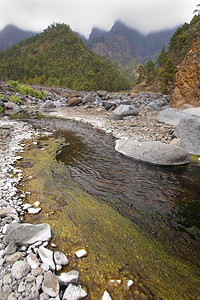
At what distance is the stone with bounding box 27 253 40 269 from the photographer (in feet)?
8.60

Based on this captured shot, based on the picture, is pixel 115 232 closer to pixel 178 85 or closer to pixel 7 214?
pixel 7 214

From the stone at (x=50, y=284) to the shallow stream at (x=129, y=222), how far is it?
0.49 m

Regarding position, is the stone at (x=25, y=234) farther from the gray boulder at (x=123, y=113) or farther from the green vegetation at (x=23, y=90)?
the green vegetation at (x=23, y=90)

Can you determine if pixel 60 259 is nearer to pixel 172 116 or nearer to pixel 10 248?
pixel 10 248

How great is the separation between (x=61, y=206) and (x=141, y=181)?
10.3ft

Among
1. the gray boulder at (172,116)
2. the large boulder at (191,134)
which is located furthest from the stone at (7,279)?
the gray boulder at (172,116)

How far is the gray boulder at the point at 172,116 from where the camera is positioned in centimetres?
1306

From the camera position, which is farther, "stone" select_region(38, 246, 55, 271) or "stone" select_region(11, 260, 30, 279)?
"stone" select_region(38, 246, 55, 271)

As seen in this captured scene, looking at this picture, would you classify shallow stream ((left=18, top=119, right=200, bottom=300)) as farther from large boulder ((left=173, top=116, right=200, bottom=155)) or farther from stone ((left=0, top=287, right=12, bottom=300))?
large boulder ((left=173, top=116, right=200, bottom=155))

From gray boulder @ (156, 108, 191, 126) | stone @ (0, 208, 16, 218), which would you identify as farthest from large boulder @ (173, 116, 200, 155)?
stone @ (0, 208, 16, 218)

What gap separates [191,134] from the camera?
927 cm

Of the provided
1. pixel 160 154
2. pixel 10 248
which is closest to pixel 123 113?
pixel 160 154

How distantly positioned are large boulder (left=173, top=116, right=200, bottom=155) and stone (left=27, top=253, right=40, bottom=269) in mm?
8859

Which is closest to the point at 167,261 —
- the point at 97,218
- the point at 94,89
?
the point at 97,218
